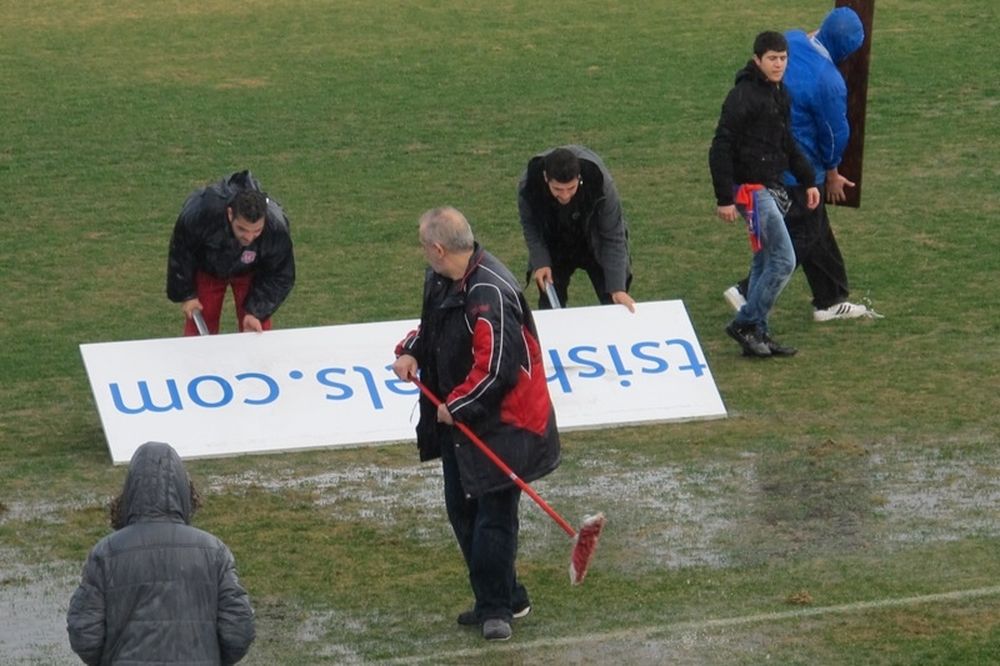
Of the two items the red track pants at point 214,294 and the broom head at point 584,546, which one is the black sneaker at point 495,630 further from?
the red track pants at point 214,294

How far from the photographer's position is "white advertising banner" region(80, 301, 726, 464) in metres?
10.6

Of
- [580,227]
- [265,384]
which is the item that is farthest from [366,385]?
[580,227]

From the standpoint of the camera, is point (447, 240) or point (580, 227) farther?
point (580, 227)

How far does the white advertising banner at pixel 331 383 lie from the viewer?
10633 mm

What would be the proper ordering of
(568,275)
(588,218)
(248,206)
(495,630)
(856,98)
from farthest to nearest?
(856,98)
(568,275)
(588,218)
(248,206)
(495,630)

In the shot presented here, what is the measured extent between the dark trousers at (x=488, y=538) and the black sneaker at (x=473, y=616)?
0.04 m

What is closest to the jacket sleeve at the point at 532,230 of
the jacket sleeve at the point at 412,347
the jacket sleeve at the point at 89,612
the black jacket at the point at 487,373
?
the jacket sleeve at the point at 412,347

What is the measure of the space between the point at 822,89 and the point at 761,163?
83 centimetres

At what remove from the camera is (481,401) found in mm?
8047

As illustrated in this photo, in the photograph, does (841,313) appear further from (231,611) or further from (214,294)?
(231,611)

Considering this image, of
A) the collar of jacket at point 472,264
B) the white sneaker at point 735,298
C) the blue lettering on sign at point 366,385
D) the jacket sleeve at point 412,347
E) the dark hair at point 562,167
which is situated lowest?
the white sneaker at point 735,298

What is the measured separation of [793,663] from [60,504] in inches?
150

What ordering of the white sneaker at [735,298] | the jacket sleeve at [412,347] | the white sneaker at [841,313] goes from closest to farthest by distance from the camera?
the jacket sleeve at [412,347] < the white sneaker at [841,313] < the white sneaker at [735,298]

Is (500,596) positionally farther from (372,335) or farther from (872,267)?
(872,267)
